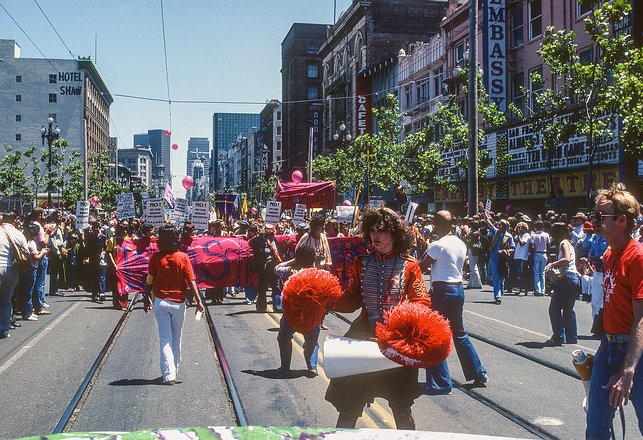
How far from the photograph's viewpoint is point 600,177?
87.1 ft

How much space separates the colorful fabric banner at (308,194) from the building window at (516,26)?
1095cm

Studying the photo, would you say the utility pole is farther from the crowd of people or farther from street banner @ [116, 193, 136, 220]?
street banner @ [116, 193, 136, 220]

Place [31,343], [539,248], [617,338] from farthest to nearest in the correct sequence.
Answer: [539,248] < [31,343] < [617,338]

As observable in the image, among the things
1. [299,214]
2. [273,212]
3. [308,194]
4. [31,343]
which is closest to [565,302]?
[31,343]

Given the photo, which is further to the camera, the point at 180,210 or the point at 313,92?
the point at 313,92

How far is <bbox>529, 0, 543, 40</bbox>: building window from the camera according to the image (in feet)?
103

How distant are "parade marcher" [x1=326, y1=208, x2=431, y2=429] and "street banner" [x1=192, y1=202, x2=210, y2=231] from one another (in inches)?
683

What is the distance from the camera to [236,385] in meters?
8.00

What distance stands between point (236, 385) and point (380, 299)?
3.66 m

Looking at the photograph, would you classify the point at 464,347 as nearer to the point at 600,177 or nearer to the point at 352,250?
the point at 352,250

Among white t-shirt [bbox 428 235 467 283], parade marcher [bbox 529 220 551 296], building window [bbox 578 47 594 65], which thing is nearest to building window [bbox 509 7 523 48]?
building window [bbox 578 47 594 65]

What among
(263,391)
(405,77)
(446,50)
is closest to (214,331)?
(263,391)

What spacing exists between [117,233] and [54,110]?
88.1 metres

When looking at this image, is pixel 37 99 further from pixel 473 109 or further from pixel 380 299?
pixel 380 299
